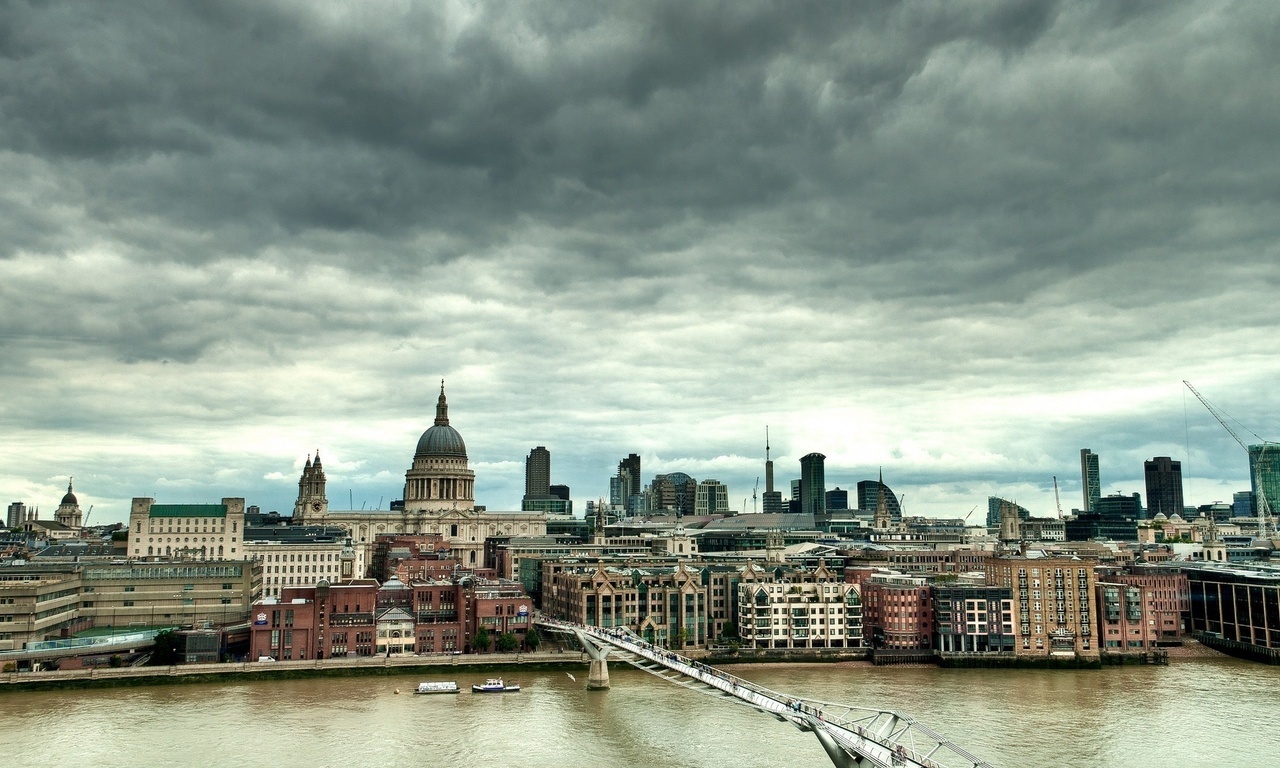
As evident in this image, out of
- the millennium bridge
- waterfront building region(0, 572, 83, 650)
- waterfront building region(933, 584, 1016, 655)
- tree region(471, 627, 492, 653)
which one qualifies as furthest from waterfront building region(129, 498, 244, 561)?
waterfront building region(933, 584, 1016, 655)

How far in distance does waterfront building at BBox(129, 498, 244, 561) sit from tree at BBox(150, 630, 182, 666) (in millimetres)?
44349

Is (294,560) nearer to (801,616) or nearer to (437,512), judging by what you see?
(437,512)

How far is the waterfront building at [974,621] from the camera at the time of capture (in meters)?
82.5

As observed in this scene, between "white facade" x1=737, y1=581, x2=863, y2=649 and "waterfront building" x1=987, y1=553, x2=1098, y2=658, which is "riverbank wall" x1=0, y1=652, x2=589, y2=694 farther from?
"waterfront building" x1=987, y1=553, x2=1098, y2=658

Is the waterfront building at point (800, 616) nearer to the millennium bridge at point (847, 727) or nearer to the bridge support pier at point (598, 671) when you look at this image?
the bridge support pier at point (598, 671)

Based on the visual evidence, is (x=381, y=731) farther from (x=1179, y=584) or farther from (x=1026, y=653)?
(x=1179, y=584)

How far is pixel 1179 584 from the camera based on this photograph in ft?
323

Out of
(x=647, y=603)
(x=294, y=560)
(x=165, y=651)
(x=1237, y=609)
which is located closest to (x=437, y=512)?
(x=294, y=560)

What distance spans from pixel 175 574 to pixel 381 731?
46019 millimetres

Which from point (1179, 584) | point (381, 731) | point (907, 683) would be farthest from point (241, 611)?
point (1179, 584)

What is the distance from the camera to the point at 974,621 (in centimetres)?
8294

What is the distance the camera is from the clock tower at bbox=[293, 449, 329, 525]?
166 m

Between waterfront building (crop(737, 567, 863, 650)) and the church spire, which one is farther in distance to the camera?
the church spire

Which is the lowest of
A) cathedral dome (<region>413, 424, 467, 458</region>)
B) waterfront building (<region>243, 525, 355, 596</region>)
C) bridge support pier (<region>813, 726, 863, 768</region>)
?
bridge support pier (<region>813, 726, 863, 768</region>)
